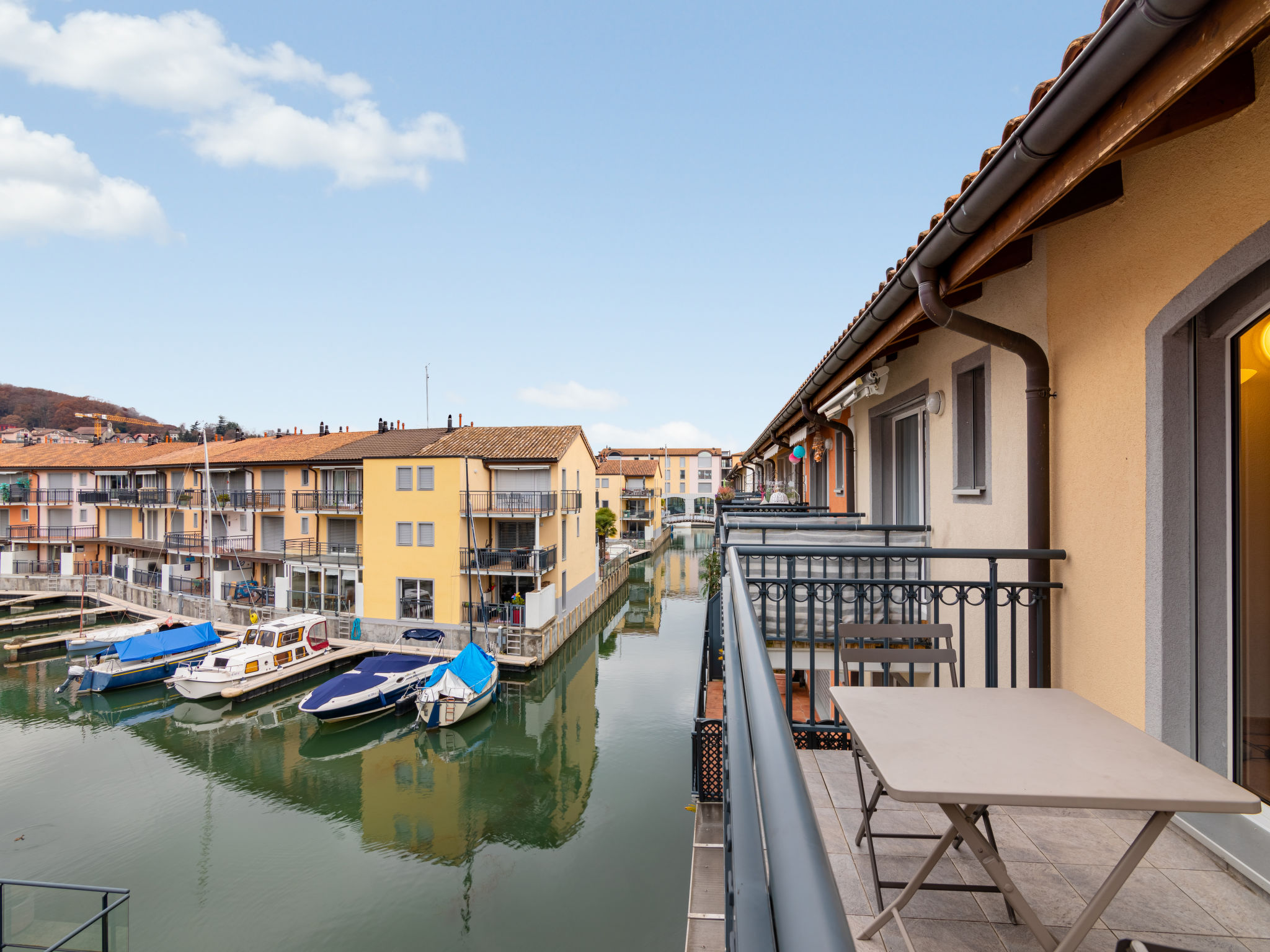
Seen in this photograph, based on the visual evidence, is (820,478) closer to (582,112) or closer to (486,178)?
(582,112)

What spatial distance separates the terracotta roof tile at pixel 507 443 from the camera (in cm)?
2439

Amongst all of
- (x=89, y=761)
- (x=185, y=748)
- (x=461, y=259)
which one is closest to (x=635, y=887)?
(x=185, y=748)

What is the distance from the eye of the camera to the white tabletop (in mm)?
1578

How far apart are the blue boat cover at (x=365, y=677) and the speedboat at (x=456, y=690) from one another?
1040mm

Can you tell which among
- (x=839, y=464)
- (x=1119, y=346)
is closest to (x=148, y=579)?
(x=839, y=464)

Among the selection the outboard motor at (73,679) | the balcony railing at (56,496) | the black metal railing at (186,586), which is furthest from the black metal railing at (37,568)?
the outboard motor at (73,679)

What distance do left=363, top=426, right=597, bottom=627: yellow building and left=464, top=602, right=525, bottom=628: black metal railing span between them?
46mm

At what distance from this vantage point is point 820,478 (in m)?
13.2

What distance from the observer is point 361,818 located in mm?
12883

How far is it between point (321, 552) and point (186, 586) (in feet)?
30.1

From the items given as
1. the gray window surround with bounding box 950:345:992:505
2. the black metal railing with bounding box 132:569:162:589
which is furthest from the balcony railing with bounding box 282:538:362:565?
the gray window surround with bounding box 950:345:992:505

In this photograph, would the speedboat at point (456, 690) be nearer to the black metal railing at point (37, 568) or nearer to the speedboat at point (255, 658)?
the speedboat at point (255, 658)

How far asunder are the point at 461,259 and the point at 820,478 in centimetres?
3444

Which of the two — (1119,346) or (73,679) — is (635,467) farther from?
(1119,346)
